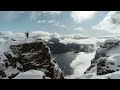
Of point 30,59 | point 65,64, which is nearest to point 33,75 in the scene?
point 30,59

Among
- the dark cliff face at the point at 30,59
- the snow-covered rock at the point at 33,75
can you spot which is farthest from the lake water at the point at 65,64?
the snow-covered rock at the point at 33,75

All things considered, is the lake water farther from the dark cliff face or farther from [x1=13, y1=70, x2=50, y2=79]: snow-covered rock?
[x1=13, y1=70, x2=50, y2=79]: snow-covered rock

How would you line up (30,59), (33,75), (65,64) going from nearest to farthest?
(33,75) < (30,59) < (65,64)

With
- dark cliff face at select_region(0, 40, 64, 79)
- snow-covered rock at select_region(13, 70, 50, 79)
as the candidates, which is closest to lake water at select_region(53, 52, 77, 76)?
dark cliff face at select_region(0, 40, 64, 79)

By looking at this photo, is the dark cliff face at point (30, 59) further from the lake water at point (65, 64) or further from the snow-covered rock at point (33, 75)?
the snow-covered rock at point (33, 75)

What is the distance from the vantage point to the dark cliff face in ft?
119

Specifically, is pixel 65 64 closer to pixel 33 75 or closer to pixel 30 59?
pixel 30 59

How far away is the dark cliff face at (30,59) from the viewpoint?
36375mm

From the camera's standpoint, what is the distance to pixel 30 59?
124 feet
